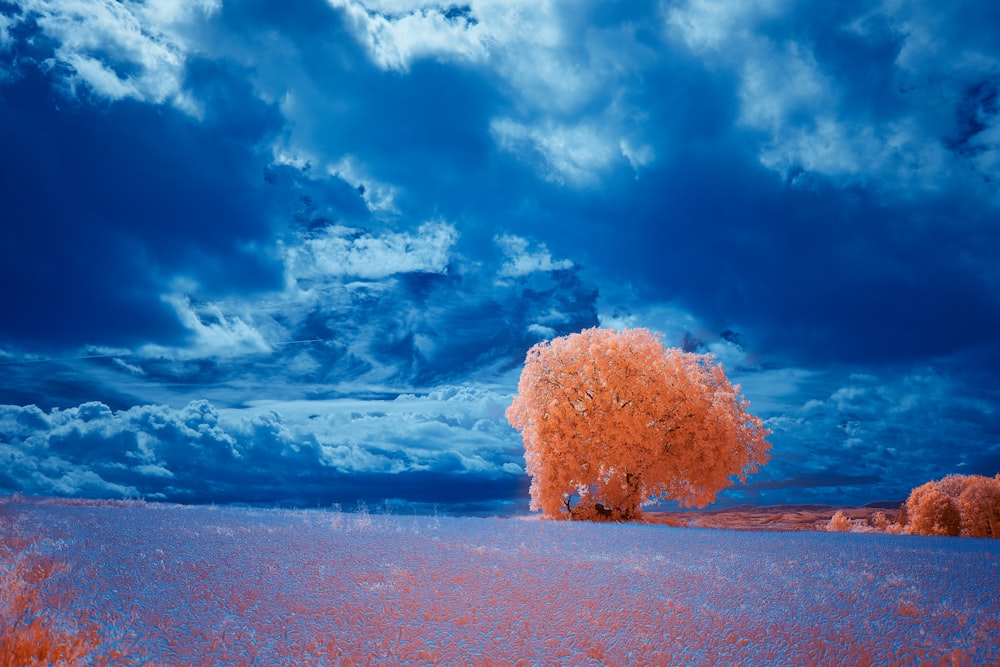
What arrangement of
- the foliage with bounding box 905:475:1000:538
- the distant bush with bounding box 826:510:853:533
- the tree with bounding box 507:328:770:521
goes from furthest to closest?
1. the distant bush with bounding box 826:510:853:533
2. the foliage with bounding box 905:475:1000:538
3. the tree with bounding box 507:328:770:521

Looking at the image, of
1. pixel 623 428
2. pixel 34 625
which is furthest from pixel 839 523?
pixel 34 625

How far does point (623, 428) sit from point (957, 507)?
17278 millimetres

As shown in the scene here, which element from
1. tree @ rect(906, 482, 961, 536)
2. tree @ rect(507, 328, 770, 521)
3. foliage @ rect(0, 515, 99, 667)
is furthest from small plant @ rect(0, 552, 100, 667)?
tree @ rect(906, 482, 961, 536)

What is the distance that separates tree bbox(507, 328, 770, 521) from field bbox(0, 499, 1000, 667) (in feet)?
39.9

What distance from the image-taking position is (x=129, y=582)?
16.0ft

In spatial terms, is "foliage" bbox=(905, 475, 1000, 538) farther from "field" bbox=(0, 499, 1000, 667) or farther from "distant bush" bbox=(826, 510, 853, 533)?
"field" bbox=(0, 499, 1000, 667)

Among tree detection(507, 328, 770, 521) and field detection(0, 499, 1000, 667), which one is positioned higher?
tree detection(507, 328, 770, 521)

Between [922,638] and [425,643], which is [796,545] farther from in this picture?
[425,643]

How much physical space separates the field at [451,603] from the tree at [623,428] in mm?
12163

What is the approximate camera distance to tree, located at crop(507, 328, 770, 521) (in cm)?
1948

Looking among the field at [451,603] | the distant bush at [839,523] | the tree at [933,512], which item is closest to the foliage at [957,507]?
the tree at [933,512]

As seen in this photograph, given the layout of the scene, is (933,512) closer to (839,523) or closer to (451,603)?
(839,523)

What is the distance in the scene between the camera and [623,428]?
62.7 ft

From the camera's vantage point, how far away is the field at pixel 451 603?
409cm
